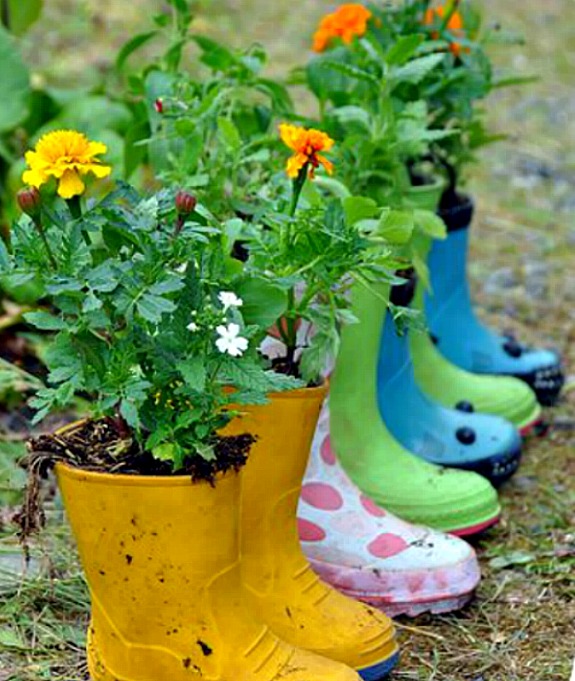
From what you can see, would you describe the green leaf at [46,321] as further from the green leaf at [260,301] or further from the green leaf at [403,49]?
the green leaf at [403,49]

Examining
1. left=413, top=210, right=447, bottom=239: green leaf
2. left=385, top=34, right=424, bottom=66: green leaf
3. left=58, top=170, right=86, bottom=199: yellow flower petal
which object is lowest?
left=413, top=210, right=447, bottom=239: green leaf

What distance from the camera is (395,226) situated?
5.80 ft

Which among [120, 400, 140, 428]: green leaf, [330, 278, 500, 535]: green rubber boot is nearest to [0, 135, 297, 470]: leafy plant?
[120, 400, 140, 428]: green leaf

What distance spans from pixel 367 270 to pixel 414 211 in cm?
49

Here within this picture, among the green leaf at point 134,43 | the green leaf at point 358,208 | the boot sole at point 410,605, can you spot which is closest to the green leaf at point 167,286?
the green leaf at point 358,208

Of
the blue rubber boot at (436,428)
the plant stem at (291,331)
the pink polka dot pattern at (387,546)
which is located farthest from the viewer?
the blue rubber boot at (436,428)

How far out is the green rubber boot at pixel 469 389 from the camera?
246 centimetres

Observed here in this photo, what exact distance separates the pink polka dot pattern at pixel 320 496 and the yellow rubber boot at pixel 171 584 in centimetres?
35

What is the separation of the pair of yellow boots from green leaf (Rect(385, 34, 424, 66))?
67cm

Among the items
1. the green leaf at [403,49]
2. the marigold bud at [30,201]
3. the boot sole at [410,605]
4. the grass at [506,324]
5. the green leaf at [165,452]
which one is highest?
the marigold bud at [30,201]

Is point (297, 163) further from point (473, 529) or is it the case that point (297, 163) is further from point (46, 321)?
point (473, 529)

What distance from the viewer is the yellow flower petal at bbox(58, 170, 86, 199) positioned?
1.40 metres

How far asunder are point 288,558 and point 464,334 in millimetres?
1085

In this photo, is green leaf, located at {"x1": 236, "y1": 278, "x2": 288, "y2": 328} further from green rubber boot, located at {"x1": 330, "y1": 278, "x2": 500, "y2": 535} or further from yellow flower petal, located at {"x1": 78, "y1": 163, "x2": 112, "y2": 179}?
green rubber boot, located at {"x1": 330, "y1": 278, "x2": 500, "y2": 535}
